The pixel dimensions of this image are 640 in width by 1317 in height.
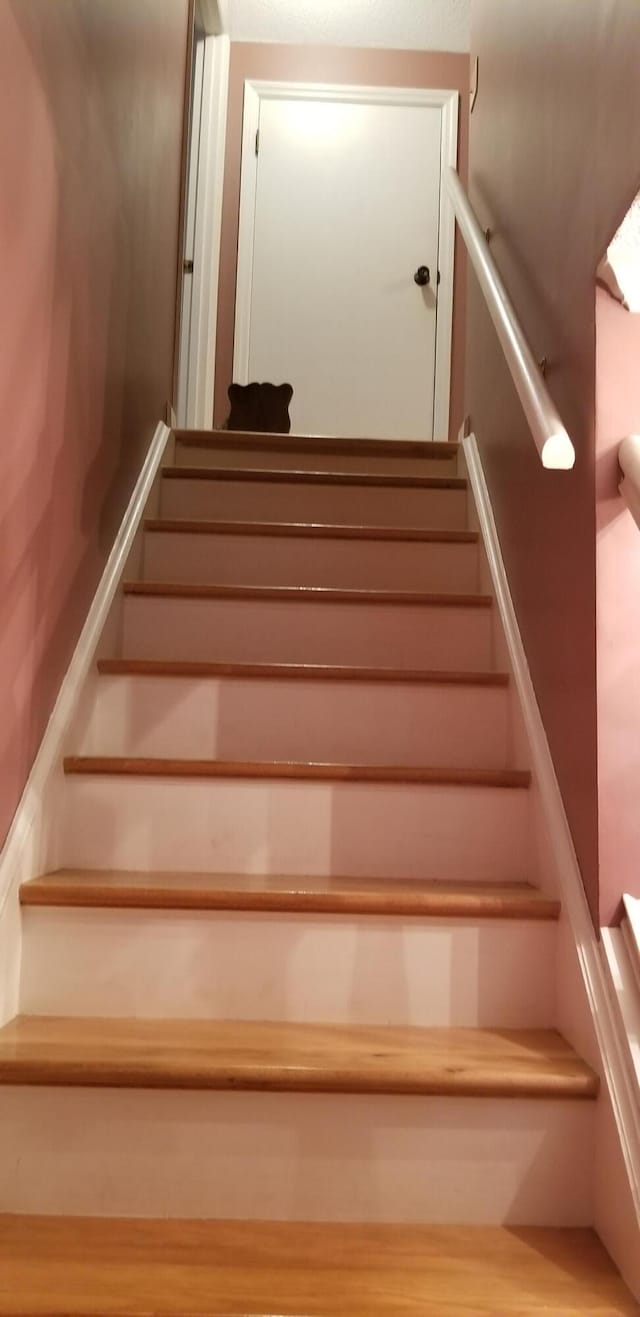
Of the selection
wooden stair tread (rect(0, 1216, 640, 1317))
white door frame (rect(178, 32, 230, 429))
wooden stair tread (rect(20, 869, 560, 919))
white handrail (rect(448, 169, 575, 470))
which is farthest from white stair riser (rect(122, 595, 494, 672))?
white door frame (rect(178, 32, 230, 429))

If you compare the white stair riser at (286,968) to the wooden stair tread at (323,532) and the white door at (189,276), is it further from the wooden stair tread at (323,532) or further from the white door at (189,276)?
the white door at (189,276)

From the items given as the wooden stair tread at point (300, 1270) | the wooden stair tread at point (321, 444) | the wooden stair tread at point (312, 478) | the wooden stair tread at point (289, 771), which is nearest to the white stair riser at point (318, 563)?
the wooden stair tread at point (312, 478)

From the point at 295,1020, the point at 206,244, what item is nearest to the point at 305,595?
the point at 295,1020

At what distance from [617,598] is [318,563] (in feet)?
3.61

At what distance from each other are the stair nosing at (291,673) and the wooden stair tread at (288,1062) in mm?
712

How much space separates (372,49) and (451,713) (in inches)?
144

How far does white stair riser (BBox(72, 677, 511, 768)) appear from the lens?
180cm

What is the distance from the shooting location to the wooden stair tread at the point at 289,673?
1809mm

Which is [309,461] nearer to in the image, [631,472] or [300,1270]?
[631,472]

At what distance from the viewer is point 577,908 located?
130cm

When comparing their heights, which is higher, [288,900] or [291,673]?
[291,673]

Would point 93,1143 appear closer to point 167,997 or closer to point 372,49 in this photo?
point 167,997

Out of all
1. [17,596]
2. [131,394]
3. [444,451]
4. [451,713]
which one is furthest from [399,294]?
[17,596]

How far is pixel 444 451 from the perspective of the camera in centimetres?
274
